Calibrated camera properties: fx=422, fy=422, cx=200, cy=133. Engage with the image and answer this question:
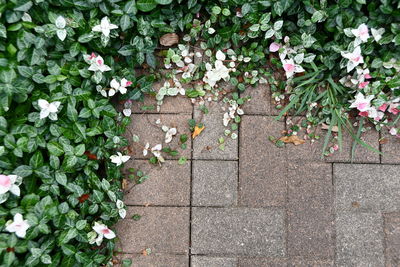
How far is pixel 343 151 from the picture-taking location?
216cm

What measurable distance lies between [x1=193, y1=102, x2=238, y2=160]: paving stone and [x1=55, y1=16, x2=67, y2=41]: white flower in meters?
0.74

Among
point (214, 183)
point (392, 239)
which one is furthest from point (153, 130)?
point (392, 239)

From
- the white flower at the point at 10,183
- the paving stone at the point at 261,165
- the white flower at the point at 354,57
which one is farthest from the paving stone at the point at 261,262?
the white flower at the point at 10,183

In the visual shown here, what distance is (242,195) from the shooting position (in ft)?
7.02

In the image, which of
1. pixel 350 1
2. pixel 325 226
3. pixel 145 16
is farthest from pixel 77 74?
pixel 325 226

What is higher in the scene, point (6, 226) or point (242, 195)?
point (6, 226)

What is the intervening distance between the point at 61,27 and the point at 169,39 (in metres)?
0.55

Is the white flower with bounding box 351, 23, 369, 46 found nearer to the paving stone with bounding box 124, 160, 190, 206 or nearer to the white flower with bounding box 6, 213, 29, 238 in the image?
the paving stone with bounding box 124, 160, 190, 206

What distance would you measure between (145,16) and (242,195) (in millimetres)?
991

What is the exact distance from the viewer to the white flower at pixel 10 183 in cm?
168

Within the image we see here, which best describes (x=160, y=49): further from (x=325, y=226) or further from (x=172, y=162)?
(x=325, y=226)

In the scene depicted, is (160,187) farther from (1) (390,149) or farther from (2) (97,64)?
(1) (390,149)

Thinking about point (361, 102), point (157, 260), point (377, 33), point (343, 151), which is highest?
point (377, 33)

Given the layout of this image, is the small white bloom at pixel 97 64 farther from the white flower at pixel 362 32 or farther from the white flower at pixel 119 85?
the white flower at pixel 362 32
